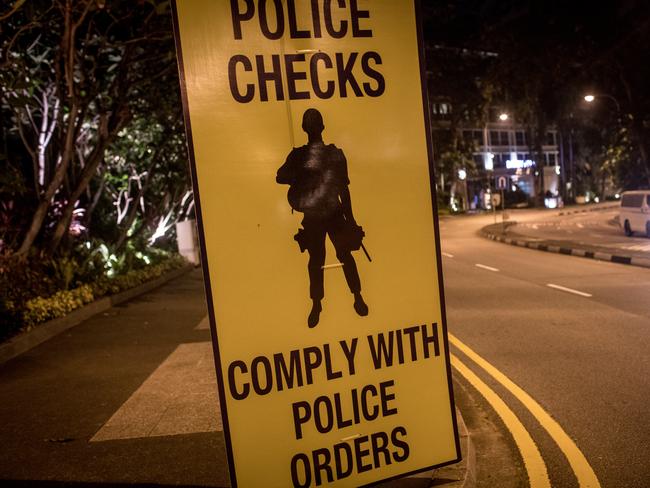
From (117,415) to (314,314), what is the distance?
3392mm

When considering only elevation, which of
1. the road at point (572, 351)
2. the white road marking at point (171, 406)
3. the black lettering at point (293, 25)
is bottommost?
the road at point (572, 351)

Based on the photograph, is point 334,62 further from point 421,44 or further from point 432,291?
point 432,291

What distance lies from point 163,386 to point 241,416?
12.5ft

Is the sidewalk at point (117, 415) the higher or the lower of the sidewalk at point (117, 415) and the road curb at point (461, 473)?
the higher

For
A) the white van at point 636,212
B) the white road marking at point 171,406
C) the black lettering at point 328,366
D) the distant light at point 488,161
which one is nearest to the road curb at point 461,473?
the black lettering at point 328,366

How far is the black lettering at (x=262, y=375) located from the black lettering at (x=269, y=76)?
117 cm

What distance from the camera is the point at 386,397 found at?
2.96 metres

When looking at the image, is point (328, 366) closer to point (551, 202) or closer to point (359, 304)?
point (359, 304)

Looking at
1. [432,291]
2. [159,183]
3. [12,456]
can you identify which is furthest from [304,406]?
[159,183]

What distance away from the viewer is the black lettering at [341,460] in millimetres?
2898

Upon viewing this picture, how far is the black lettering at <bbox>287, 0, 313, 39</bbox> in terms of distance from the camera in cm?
271

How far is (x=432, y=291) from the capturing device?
9.81 feet

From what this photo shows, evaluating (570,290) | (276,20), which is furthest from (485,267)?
(276,20)

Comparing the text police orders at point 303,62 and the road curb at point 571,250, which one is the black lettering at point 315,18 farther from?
Result: the road curb at point 571,250
